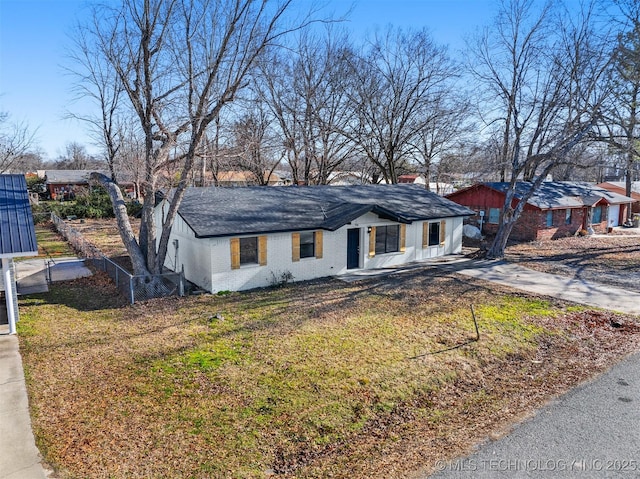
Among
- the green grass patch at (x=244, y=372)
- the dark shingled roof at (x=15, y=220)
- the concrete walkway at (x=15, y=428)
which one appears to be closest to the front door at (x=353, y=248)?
the green grass patch at (x=244, y=372)

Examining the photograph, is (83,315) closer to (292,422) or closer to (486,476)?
(292,422)

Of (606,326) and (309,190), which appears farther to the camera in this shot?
(309,190)

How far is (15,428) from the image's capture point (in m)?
6.55

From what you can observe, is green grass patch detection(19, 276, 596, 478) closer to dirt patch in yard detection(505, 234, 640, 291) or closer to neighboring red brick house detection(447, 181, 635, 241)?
dirt patch in yard detection(505, 234, 640, 291)

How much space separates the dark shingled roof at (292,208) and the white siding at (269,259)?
0.51 m

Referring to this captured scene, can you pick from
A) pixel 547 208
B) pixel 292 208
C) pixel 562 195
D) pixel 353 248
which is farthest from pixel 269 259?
pixel 562 195

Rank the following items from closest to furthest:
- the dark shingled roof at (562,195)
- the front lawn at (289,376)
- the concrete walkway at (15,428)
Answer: the concrete walkway at (15,428) < the front lawn at (289,376) < the dark shingled roof at (562,195)

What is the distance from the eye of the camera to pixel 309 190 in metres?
19.7

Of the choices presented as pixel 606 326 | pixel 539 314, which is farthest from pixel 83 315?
pixel 606 326

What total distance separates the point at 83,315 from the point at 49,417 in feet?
18.6

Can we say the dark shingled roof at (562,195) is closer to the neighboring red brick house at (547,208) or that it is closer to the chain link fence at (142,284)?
the neighboring red brick house at (547,208)

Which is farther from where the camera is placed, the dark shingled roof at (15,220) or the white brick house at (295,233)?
the white brick house at (295,233)

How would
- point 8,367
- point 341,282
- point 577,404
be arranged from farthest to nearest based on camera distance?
point 341,282, point 8,367, point 577,404

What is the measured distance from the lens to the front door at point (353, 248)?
17.3 metres
